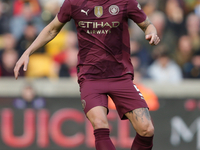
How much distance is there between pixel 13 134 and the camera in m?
8.87

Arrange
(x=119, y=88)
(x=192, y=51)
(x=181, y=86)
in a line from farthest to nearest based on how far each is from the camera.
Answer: (x=192, y=51) < (x=181, y=86) < (x=119, y=88)

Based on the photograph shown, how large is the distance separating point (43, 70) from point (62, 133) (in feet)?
4.95

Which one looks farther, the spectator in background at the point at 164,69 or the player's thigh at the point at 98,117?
the spectator in background at the point at 164,69

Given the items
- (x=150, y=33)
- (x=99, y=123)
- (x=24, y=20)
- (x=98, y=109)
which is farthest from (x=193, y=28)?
(x=99, y=123)

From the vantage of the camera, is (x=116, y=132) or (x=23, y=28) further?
(x=23, y=28)

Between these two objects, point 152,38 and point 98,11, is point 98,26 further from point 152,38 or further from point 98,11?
point 152,38

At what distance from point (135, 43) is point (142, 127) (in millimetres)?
4528

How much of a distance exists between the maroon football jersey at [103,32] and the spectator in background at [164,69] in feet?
12.4

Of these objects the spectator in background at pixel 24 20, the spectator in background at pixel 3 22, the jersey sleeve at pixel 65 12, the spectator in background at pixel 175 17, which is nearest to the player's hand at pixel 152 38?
the jersey sleeve at pixel 65 12

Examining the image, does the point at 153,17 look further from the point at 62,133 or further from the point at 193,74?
the point at 62,133

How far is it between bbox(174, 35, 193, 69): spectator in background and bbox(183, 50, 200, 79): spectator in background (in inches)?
4.0

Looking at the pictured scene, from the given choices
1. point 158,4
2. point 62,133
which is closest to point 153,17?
point 158,4

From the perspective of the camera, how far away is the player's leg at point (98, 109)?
5.06 meters

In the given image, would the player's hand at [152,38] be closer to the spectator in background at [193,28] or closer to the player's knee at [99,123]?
the player's knee at [99,123]
